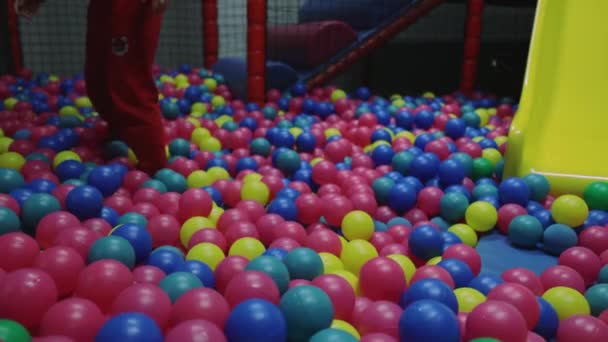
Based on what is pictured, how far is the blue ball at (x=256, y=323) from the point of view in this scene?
3.19 ft

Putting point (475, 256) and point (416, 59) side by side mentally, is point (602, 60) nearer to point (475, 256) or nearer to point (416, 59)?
point (475, 256)

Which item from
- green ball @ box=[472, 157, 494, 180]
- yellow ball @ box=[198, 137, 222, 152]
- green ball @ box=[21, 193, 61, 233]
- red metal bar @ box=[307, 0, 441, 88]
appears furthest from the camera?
red metal bar @ box=[307, 0, 441, 88]

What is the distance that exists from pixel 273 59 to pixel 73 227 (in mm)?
2816

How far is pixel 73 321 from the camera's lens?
102cm

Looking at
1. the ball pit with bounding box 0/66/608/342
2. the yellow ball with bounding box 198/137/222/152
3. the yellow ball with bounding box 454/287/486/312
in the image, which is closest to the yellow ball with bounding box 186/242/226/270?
the ball pit with bounding box 0/66/608/342

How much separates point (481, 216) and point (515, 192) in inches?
7.2

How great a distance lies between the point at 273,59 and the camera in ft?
Result: 13.4

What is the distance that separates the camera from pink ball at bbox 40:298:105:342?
3.33ft

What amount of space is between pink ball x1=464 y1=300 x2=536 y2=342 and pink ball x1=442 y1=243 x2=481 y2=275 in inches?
14.7

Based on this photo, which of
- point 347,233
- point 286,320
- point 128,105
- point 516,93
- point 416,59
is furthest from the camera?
point 416,59

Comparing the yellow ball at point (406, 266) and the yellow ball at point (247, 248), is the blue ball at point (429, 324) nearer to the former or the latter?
the yellow ball at point (406, 266)

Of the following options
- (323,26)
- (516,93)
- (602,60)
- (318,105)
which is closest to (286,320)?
(602,60)

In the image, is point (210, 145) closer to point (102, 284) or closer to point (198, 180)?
point (198, 180)

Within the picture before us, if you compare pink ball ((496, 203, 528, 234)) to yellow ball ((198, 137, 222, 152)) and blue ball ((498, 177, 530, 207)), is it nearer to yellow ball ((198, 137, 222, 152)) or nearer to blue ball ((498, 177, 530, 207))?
blue ball ((498, 177, 530, 207))
